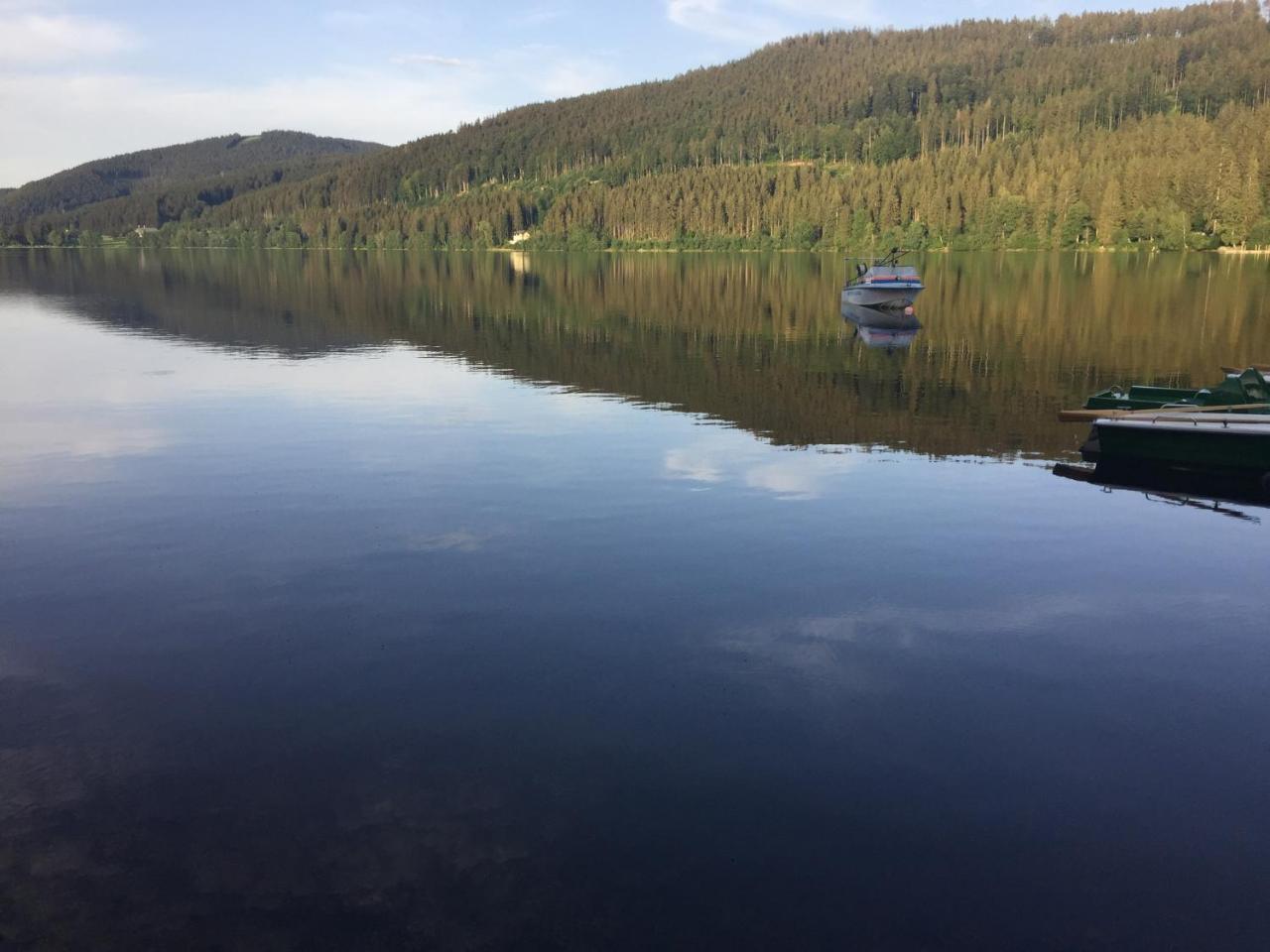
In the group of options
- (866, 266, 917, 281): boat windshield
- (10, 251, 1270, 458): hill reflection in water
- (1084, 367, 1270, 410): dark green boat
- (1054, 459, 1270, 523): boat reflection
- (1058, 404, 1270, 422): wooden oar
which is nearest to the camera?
(1054, 459, 1270, 523): boat reflection

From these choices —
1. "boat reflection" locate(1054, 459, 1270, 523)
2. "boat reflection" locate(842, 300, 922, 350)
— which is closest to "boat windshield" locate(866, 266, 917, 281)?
"boat reflection" locate(842, 300, 922, 350)

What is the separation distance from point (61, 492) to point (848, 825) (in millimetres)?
23838

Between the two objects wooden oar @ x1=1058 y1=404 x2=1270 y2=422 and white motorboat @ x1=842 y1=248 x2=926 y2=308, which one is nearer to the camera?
wooden oar @ x1=1058 y1=404 x2=1270 y2=422

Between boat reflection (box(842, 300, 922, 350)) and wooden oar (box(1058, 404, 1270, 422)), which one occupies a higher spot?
boat reflection (box(842, 300, 922, 350))

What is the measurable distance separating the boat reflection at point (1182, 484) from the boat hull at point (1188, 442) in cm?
29

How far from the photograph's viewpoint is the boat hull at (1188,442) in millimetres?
25875

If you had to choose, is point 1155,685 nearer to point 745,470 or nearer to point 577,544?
point 577,544

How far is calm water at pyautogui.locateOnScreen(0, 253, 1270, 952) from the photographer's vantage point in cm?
921

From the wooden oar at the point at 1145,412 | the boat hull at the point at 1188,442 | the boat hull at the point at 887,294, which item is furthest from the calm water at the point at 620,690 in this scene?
the boat hull at the point at 887,294

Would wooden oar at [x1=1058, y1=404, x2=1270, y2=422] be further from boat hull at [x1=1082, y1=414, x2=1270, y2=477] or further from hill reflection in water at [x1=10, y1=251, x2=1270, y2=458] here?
hill reflection in water at [x1=10, y1=251, x2=1270, y2=458]

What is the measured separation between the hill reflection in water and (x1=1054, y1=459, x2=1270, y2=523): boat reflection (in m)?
2.45

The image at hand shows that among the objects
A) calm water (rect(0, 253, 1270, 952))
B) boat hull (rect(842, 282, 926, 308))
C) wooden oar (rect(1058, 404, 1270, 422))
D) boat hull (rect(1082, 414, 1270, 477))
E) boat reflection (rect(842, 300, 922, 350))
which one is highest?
boat hull (rect(842, 282, 926, 308))

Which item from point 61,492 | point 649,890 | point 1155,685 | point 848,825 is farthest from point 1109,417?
point 61,492

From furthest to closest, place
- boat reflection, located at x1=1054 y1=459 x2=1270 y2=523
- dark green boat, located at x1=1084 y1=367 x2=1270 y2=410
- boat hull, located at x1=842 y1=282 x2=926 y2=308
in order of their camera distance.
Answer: boat hull, located at x1=842 y1=282 x2=926 y2=308 → dark green boat, located at x1=1084 y1=367 x2=1270 y2=410 → boat reflection, located at x1=1054 y1=459 x2=1270 y2=523
